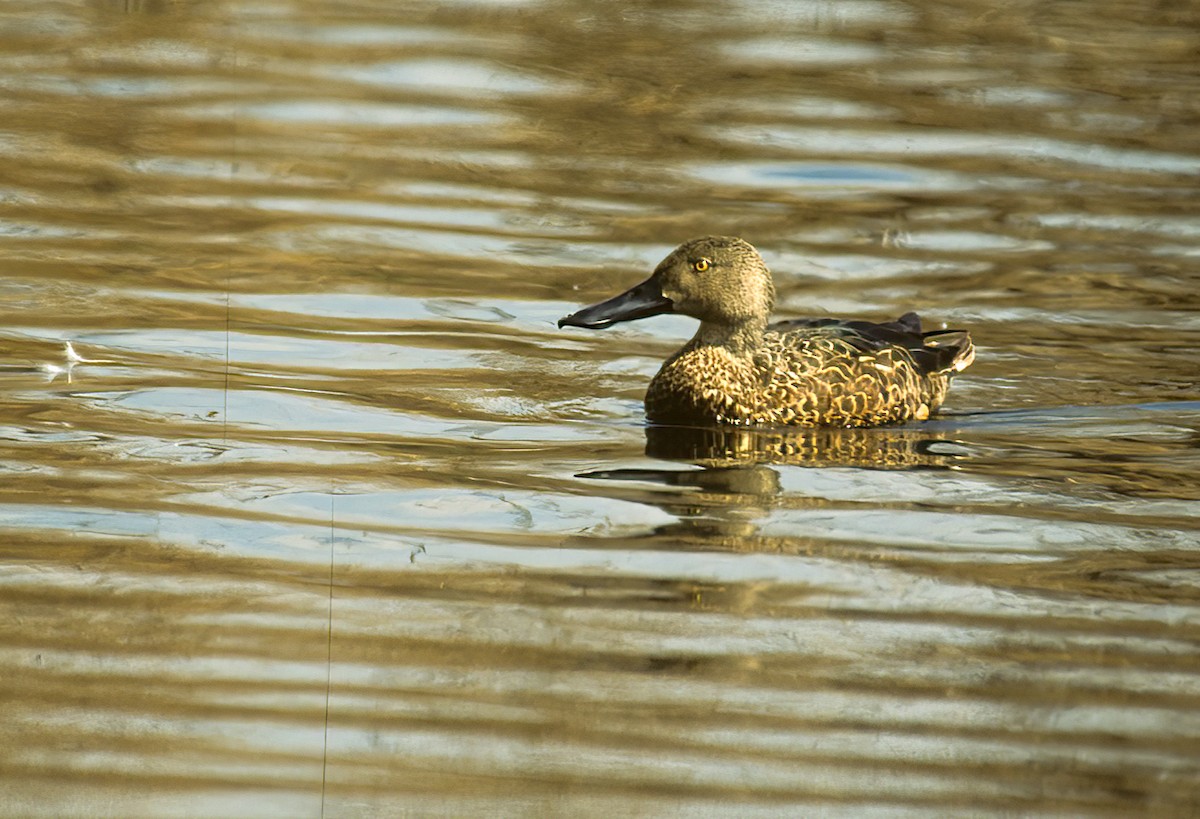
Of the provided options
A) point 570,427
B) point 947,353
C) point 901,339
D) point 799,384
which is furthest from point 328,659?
point 947,353

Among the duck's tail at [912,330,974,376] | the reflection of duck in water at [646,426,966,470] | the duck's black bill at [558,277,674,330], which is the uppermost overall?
the duck's black bill at [558,277,674,330]

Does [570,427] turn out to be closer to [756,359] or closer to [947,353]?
[756,359]

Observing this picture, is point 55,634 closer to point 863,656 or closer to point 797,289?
point 863,656

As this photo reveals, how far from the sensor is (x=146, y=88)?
12.9 m

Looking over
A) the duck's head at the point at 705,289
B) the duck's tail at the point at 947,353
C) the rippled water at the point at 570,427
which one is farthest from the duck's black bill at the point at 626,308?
the duck's tail at the point at 947,353

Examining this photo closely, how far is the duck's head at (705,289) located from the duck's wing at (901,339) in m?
0.24

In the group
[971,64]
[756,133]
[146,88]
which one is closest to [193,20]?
[146,88]

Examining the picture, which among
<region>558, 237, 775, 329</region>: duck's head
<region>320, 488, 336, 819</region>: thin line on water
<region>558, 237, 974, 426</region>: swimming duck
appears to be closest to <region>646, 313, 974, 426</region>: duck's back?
<region>558, 237, 974, 426</region>: swimming duck

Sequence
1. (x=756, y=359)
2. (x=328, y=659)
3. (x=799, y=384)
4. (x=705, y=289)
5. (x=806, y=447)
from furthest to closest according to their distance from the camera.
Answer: (x=705, y=289) → (x=756, y=359) → (x=799, y=384) → (x=806, y=447) → (x=328, y=659)

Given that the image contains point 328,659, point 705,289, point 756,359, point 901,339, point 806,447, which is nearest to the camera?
point 328,659

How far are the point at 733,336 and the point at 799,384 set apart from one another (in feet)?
1.32

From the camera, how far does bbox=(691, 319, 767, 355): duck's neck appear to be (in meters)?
Result: 8.45

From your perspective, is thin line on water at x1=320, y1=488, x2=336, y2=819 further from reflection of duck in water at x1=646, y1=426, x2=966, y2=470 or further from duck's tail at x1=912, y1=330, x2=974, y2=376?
duck's tail at x1=912, y1=330, x2=974, y2=376

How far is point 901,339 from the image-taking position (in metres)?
8.66
